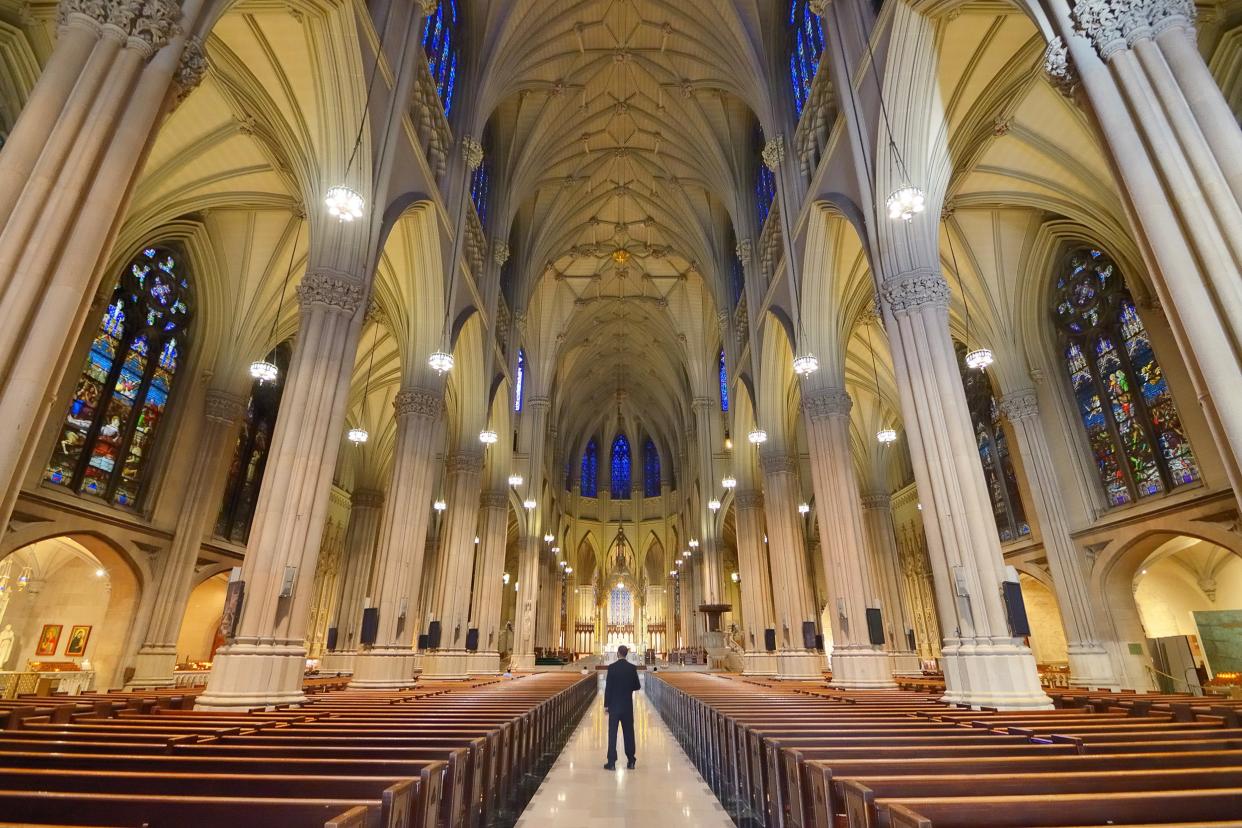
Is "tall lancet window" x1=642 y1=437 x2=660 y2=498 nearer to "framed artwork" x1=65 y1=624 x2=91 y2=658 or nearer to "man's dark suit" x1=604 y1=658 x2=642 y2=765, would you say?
"framed artwork" x1=65 y1=624 x2=91 y2=658

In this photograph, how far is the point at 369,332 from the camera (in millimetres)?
21234

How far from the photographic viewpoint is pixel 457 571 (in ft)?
57.0

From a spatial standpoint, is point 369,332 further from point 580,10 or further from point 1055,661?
point 1055,661

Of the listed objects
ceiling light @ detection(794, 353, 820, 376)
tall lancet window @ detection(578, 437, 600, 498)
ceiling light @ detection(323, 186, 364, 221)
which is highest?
tall lancet window @ detection(578, 437, 600, 498)

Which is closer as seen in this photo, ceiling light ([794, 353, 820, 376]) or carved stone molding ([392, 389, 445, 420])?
ceiling light ([794, 353, 820, 376])

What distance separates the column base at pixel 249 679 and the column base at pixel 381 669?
4321mm

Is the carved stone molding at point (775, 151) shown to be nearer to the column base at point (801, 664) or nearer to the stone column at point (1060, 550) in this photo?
the stone column at point (1060, 550)

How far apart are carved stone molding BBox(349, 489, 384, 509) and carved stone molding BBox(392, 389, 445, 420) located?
47.3ft

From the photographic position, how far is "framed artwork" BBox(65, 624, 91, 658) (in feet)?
57.4

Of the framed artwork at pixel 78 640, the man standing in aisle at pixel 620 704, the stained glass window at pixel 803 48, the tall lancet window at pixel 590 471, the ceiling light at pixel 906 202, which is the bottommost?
the man standing in aisle at pixel 620 704

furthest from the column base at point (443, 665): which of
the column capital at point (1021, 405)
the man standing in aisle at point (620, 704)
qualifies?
the column capital at point (1021, 405)

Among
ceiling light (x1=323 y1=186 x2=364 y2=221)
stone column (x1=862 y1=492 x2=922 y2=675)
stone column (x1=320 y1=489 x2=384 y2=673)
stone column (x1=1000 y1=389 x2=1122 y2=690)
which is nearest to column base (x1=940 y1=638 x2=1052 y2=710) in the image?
stone column (x1=1000 y1=389 x2=1122 y2=690)

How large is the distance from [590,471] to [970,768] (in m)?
43.6

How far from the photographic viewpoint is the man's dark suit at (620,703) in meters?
7.08
